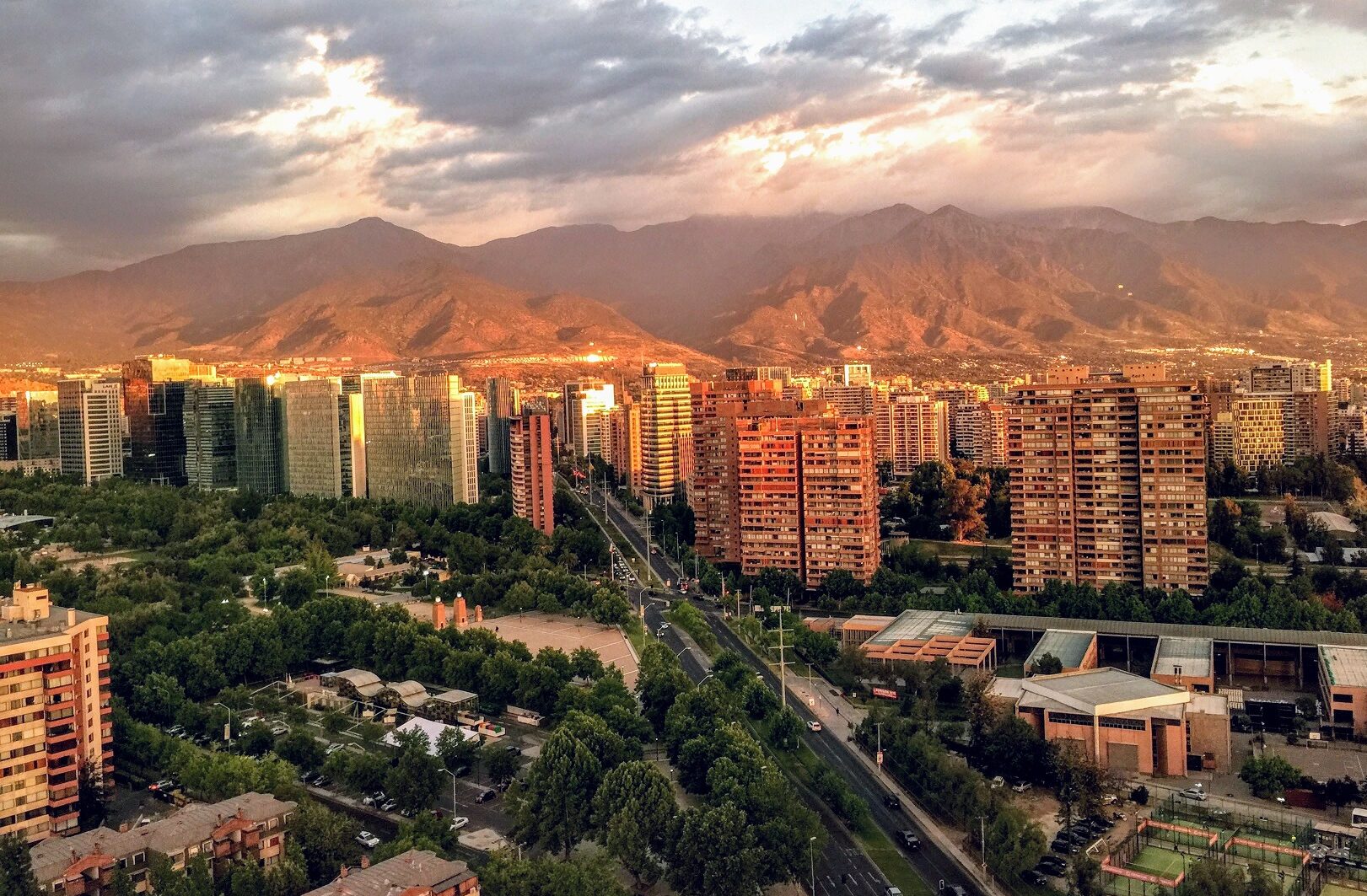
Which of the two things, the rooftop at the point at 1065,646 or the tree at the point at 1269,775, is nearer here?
the tree at the point at 1269,775

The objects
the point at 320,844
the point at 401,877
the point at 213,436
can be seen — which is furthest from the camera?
the point at 213,436

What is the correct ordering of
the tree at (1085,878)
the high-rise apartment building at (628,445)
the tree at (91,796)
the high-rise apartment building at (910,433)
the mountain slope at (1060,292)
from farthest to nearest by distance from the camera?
the mountain slope at (1060,292), the high-rise apartment building at (910,433), the high-rise apartment building at (628,445), the tree at (91,796), the tree at (1085,878)

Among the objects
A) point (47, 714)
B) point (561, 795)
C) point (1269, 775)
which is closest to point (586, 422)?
point (47, 714)

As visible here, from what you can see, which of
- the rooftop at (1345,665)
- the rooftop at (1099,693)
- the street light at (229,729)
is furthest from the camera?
the rooftop at (1345,665)

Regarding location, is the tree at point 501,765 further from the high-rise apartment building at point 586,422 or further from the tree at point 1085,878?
the high-rise apartment building at point 586,422

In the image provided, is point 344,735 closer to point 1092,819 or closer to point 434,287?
point 1092,819

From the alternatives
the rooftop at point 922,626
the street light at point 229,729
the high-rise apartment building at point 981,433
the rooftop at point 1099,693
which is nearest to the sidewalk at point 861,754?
the rooftop at point 922,626

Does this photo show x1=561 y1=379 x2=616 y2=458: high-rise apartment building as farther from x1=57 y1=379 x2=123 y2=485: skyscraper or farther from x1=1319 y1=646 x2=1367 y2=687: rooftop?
x1=1319 y1=646 x2=1367 y2=687: rooftop

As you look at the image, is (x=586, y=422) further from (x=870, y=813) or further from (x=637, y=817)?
(x=637, y=817)

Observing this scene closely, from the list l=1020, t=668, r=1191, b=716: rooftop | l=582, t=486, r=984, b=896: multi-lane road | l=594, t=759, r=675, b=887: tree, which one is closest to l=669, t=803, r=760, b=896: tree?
l=594, t=759, r=675, b=887: tree
